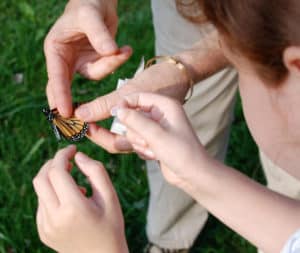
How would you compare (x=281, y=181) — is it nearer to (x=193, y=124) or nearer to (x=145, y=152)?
(x=193, y=124)

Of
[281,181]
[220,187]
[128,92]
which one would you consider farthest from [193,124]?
[220,187]

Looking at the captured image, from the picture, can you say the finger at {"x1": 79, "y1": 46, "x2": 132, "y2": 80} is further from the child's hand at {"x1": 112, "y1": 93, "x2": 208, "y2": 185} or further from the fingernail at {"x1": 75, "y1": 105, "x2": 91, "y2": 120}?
the child's hand at {"x1": 112, "y1": 93, "x2": 208, "y2": 185}

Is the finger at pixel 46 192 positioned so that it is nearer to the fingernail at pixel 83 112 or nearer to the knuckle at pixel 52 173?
the knuckle at pixel 52 173

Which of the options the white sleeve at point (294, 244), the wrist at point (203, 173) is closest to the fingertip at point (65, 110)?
the wrist at point (203, 173)

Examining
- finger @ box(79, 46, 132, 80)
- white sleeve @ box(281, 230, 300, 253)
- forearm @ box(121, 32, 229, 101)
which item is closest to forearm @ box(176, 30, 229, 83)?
forearm @ box(121, 32, 229, 101)

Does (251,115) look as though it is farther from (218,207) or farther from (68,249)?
(68,249)

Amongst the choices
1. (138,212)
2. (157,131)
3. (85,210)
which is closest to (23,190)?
(138,212)

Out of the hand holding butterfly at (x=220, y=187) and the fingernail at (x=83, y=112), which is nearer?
the hand holding butterfly at (x=220, y=187)
